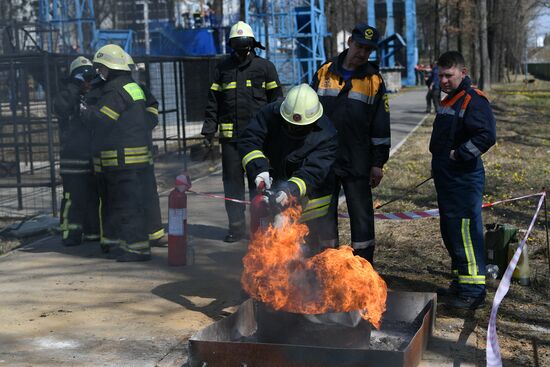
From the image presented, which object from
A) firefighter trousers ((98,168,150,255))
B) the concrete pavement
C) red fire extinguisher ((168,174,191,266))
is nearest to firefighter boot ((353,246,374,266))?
the concrete pavement

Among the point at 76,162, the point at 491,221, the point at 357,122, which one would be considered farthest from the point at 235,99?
the point at 491,221

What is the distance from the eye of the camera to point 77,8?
107ft

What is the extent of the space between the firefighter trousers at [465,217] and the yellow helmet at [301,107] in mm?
1431

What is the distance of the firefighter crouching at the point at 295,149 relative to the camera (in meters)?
5.36

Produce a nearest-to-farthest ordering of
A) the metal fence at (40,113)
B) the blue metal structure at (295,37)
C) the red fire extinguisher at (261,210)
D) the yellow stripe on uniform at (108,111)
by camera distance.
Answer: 1. the red fire extinguisher at (261,210)
2. the yellow stripe on uniform at (108,111)
3. the metal fence at (40,113)
4. the blue metal structure at (295,37)

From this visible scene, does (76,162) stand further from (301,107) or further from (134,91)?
(301,107)

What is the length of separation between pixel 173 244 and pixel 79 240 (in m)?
1.65

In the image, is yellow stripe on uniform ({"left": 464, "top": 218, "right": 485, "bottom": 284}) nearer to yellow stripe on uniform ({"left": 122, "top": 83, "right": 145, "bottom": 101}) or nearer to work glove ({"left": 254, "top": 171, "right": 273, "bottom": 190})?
work glove ({"left": 254, "top": 171, "right": 273, "bottom": 190})

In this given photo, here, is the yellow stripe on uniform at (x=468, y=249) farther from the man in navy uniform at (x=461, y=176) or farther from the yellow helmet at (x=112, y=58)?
the yellow helmet at (x=112, y=58)

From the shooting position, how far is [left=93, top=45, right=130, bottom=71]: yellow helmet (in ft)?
25.6

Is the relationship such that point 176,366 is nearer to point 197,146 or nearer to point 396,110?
point 197,146

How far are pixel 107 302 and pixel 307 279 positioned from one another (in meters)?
2.38

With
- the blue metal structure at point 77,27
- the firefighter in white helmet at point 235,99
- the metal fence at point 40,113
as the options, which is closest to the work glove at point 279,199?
the firefighter in white helmet at point 235,99

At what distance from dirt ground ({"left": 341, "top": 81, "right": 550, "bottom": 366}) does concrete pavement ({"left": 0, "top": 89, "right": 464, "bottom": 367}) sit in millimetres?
1640
